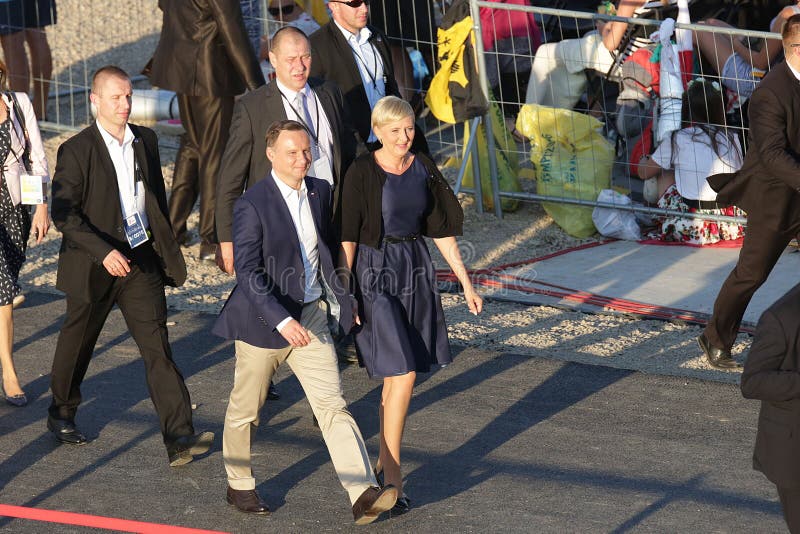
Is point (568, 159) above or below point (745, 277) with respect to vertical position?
above

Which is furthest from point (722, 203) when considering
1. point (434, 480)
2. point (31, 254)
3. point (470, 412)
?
point (31, 254)

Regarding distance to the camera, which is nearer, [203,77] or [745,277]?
[745,277]

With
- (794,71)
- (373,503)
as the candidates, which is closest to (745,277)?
(794,71)

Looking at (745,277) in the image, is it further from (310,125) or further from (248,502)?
(248,502)

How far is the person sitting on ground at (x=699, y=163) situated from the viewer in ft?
30.7

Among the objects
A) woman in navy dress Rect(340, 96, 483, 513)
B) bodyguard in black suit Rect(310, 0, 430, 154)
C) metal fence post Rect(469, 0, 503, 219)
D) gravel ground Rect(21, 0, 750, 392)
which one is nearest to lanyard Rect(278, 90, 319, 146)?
bodyguard in black suit Rect(310, 0, 430, 154)

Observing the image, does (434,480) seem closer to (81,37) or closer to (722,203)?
(722,203)

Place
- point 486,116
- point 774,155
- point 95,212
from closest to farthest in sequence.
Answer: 1. point 95,212
2. point 774,155
3. point 486,116

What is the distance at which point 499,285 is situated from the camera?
865cm

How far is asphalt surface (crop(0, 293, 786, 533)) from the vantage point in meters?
5.35

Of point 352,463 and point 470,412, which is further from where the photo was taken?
point 470,412

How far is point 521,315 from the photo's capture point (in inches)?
A: 319

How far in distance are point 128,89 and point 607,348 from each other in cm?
317

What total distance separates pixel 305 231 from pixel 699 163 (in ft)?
15.6
